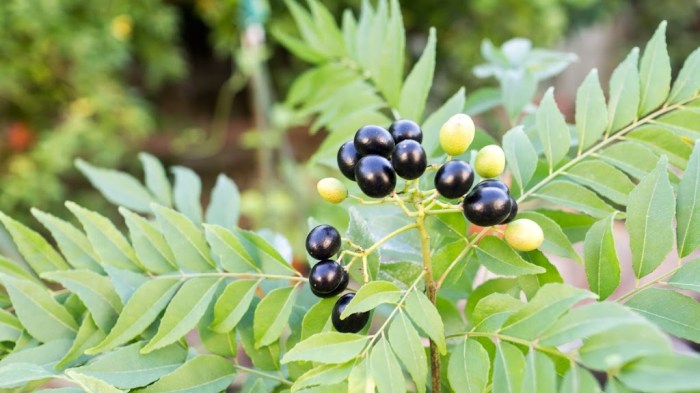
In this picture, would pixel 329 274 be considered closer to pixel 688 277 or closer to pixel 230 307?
pixel 230 307

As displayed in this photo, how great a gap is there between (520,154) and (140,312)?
0.99 ft

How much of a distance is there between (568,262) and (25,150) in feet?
5.69

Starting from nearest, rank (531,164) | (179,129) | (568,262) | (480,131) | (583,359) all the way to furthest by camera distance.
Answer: (583,359) < (531,164) < (480,131) < (568,262) < (179,129)

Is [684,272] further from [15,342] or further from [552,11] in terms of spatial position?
[552,11]

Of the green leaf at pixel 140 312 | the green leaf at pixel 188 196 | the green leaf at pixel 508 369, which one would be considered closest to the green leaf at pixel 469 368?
Result: the green leaf at pixel 508 369

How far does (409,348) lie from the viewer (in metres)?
0.39

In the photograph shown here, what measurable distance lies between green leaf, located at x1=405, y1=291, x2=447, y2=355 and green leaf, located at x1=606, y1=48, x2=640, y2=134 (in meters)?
0.24

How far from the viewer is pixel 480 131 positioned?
59 cm

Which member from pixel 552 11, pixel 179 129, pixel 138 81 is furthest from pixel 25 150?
pixel 552 11

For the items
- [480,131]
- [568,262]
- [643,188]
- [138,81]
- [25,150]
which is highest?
[138,81]

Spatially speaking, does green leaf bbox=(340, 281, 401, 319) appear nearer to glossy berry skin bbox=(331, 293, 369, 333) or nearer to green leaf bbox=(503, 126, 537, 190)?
glossy berry skin bbox=(331, 293, 369, 333)

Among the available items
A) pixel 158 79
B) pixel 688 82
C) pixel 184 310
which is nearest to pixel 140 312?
pixel 184 310

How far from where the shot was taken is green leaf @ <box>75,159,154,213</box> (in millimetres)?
653

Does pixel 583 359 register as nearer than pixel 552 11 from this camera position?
Yes
